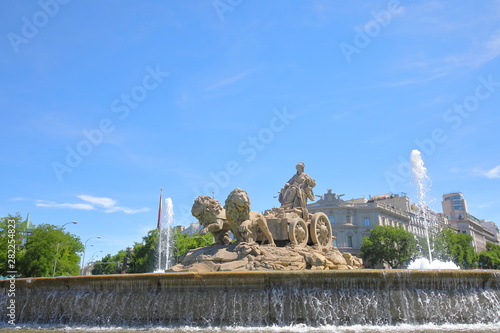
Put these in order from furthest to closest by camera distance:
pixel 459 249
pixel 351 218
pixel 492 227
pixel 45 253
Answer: pixel 492 227 → pixel 351 218 → pixel 459 249 → pixel 45 253

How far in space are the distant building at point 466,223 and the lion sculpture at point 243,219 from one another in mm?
96339

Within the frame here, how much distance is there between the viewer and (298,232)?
16.0 m

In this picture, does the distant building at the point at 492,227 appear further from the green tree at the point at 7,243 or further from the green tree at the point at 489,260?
the green tree at the point at 7,243

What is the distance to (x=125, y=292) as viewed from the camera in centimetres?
1080

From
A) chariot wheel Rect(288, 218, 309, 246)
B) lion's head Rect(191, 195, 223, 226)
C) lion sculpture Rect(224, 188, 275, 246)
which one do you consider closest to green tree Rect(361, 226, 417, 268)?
chariot wheel Rect(288, 218, 309, 246)

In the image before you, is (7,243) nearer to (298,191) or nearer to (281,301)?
(298,191)

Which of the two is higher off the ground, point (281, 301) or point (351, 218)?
point (351, 218)

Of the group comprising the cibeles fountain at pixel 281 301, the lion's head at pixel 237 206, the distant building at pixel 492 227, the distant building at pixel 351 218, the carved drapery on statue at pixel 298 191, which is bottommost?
the cibeles fountain at pixel 281 301

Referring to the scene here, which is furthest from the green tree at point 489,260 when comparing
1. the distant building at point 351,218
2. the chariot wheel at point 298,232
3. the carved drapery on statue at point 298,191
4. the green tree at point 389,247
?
the chariot wheel at point 298,232

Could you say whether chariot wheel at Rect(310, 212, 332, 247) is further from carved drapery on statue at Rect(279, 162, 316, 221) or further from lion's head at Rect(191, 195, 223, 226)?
lion's head at Rect(191, 195, 223, 226)

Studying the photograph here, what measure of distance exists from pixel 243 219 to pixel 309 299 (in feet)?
16.6

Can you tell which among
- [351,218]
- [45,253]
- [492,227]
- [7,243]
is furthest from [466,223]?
[7,243]

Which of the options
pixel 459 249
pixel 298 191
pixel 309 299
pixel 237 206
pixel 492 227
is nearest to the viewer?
pixel 309 299

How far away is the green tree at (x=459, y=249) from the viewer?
6078cm
